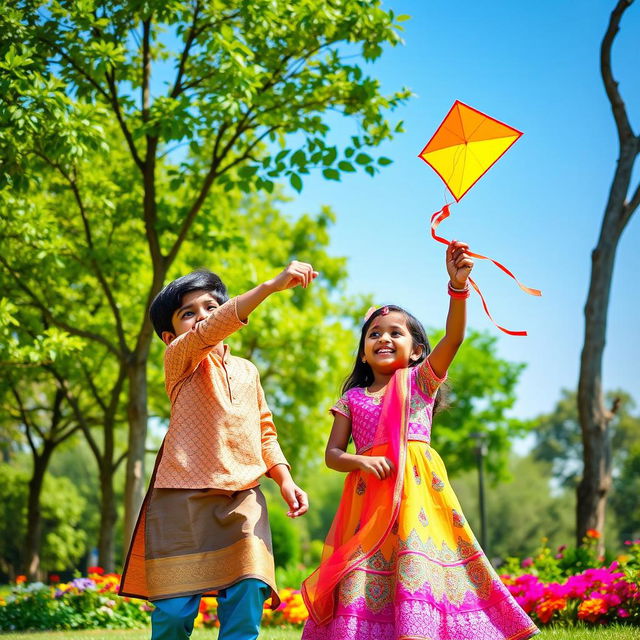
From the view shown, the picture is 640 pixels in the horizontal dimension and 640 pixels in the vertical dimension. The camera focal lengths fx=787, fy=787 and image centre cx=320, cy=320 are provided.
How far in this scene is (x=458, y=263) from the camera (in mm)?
3436

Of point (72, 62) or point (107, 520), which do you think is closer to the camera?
point (72, 62)

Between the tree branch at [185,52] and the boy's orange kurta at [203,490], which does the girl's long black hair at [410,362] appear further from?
the tree branch at [185,52]

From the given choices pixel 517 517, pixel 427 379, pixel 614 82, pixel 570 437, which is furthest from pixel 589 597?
pixel 570 437

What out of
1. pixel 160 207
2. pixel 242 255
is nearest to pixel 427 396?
pixel 160 207

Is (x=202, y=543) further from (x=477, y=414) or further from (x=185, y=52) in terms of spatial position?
(x=477, y=414)

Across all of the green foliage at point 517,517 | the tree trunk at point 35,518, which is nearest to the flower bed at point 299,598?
the tree trunk at point 35,518

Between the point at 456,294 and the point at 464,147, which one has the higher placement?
the point at 464,147

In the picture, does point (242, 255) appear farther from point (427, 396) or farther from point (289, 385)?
point (427, 396)

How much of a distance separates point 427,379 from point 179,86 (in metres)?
5.71

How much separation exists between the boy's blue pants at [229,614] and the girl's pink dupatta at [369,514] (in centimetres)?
41

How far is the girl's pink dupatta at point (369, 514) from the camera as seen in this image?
Answer: 338 centimetres

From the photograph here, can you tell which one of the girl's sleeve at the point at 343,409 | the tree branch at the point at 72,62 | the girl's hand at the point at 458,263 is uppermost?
the tree branch at the point at 72,62

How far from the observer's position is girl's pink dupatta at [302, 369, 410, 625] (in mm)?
3379

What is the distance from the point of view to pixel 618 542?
142 ft
